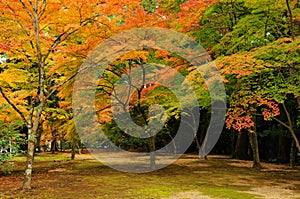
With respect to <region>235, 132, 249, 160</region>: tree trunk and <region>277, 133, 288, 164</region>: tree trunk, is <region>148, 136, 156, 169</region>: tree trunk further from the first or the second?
<region>235, 132, 249, 160</region>: tree trunk

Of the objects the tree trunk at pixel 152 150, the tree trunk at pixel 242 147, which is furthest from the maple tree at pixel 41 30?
the tree trunk at pixel 242 147

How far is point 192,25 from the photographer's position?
13953mm

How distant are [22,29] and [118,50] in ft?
12.3

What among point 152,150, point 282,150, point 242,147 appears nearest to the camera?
point 152,150

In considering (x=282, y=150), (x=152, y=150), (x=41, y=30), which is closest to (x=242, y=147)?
(x=282, y=150)

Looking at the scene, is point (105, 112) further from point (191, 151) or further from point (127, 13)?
point (191, 151)

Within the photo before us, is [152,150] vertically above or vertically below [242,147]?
above

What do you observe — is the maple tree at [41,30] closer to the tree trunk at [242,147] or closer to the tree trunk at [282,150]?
the tree trunk at [282,150]

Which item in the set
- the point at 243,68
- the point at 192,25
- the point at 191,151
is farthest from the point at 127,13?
the point at 191,151

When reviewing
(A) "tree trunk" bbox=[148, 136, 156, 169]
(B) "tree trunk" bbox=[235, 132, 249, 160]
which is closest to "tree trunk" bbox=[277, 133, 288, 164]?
(B) "tree trunk" bbox=[235, 132, 249, 160]

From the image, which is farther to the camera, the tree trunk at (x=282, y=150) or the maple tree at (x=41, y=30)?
the tree trunk at (x=282, y=150)

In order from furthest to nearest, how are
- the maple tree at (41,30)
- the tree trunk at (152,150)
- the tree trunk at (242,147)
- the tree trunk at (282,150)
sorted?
the tree trunk at (242,147)
the tree trunk at (282,150)
the tree trunk at (152,150)
the maple tree at (41,30)

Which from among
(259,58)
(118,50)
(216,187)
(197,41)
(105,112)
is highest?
(197,41)

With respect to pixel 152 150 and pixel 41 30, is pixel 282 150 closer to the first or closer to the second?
pixel 152 150
